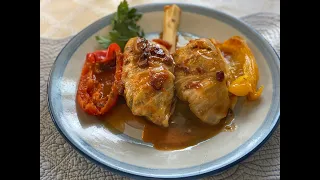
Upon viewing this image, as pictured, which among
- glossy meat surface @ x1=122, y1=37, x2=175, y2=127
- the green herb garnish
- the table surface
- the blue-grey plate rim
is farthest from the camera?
the table surface

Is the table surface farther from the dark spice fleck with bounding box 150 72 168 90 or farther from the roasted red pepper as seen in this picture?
the dark spice fleck with bounding box 150 72 168 90

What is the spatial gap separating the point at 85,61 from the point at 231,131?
3.72 feet

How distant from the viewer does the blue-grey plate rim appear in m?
1.99

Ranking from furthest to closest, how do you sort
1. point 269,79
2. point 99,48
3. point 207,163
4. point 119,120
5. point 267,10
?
point 267,10
point 99,48
point 269,79
point 119,120
point 207,163

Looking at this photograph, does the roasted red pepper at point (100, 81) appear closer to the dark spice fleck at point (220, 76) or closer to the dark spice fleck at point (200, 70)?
the dark spice fleck at point (200, 70)

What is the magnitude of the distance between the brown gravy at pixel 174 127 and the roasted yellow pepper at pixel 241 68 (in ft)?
0.60

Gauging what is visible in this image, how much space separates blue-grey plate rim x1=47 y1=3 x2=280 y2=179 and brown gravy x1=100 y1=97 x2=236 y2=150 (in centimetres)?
21

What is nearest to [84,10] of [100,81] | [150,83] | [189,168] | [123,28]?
[123,28]

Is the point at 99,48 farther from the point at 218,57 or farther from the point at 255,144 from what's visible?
the point at 255,144

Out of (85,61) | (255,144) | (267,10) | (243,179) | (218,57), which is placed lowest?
(243,179)

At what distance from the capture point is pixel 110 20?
2.94 metres

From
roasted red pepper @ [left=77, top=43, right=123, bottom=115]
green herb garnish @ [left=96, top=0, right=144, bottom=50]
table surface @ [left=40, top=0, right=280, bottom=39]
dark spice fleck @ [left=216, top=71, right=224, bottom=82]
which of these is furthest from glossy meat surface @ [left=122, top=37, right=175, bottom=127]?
table surface @ [left=40, top=0, right=280, bottom=39]

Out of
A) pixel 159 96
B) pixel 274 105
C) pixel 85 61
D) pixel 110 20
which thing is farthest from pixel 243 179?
pixel 110 20

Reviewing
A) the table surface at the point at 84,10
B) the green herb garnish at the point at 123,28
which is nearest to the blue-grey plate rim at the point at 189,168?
the green herb garnish at the point at 123,28
